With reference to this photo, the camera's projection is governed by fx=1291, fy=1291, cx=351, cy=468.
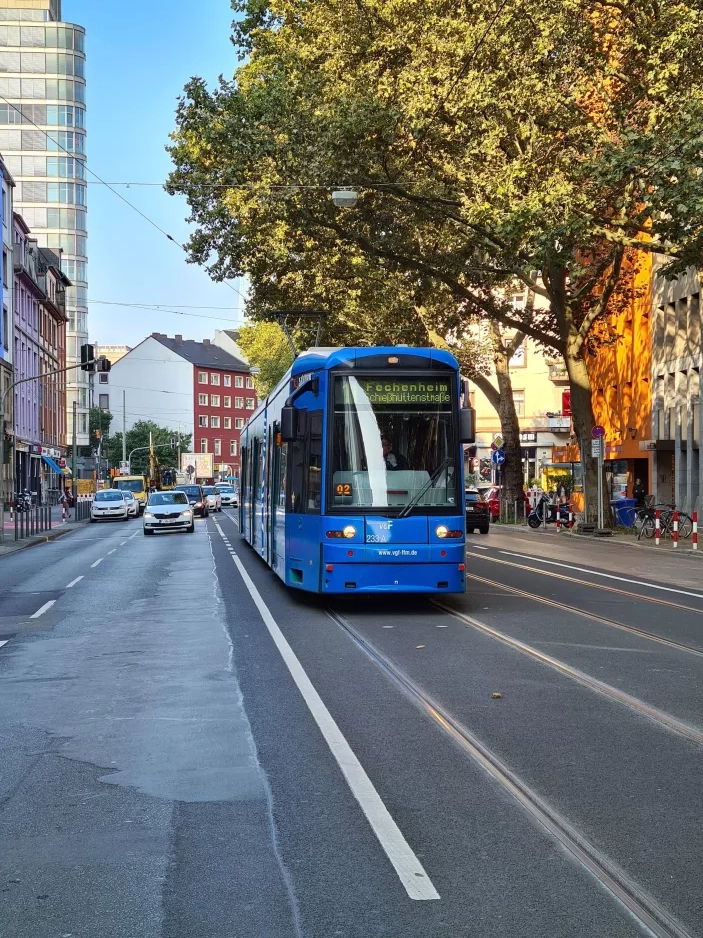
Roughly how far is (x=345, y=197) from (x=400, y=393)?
1495 cm

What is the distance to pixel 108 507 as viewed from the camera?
58562mm

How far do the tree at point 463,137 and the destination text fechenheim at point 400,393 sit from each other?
848 cm

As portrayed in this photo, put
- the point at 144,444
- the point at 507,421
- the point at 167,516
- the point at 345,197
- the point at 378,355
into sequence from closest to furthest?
the point at 378,355 < the point at 345,197 < the point at 167,516 < the point at 507,421 < the point at 144,444

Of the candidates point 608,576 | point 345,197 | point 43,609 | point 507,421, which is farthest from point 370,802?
point 507,421

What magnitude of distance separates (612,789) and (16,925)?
10.2 feet

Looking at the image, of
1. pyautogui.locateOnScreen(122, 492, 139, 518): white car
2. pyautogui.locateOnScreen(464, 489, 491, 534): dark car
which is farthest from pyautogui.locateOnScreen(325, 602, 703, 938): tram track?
pyautogui.locateOnScreen(122, 492, 139, 518): white car

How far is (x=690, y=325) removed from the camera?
138 ft

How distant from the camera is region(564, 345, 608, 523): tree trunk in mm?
37875

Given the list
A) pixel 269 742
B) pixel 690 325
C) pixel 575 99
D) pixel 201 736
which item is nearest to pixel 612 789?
pixel 269 742

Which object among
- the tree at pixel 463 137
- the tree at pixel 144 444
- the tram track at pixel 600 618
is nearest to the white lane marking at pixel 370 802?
the tram track at pixel 600 618

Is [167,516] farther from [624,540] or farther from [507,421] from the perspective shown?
[624,540]

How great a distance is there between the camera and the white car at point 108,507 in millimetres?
58625

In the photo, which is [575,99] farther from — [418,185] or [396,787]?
[396,787]

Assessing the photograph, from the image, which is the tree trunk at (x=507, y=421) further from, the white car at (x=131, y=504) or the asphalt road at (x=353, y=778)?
the asphalt road at (x=353, y=778)
